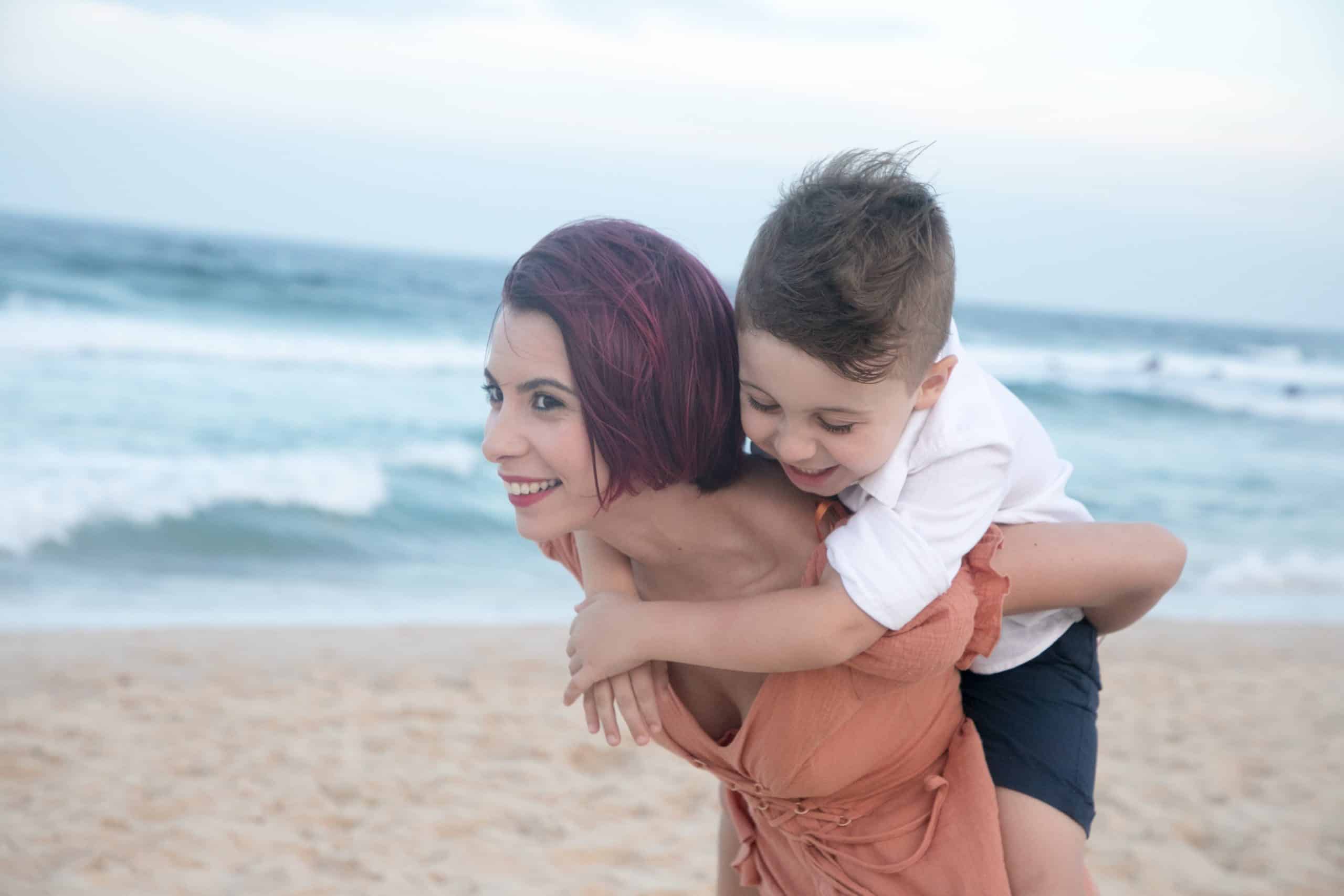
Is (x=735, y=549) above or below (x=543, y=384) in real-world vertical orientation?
below

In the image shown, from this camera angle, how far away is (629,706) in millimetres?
2000

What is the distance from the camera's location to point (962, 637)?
1764mm

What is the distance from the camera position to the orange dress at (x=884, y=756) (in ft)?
6.00

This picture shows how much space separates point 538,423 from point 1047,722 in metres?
1.08

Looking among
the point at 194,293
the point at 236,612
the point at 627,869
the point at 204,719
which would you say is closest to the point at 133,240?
the point at 194,293

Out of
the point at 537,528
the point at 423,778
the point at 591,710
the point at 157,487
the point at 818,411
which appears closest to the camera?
the point at 818,411

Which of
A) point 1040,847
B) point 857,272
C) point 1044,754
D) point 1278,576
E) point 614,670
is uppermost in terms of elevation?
point 857,272

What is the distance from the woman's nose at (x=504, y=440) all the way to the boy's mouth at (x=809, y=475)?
46 cm

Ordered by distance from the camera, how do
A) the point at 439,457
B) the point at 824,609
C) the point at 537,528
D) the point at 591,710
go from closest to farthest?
1. the point at 824,609
2. the point at 537,528
3. the point at 591,710
4. the point at 439,457

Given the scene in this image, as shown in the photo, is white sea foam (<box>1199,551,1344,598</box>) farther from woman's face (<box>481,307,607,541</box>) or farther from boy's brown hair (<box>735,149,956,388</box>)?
woman's face (<box>481,307,607,541</box>)

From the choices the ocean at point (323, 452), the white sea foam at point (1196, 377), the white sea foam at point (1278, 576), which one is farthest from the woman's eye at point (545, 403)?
the white sea foam at point (1196, 377)

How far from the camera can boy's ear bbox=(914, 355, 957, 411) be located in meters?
1.92

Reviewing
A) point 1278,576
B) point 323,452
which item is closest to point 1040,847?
point 1278,576

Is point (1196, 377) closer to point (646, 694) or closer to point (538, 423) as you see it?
point (646, 694)
